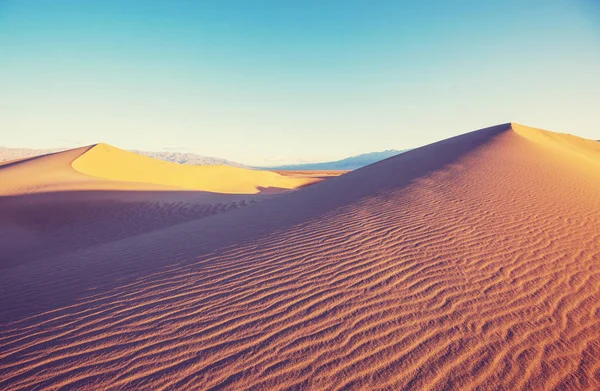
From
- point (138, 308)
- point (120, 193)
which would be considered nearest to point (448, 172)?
point (138, 308)

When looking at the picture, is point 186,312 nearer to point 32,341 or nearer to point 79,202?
point 32,341

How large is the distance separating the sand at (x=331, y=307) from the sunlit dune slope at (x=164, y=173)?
14.2 meters

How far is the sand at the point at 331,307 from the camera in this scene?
8.82 ft

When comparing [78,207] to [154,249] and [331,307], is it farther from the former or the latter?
[331,307]

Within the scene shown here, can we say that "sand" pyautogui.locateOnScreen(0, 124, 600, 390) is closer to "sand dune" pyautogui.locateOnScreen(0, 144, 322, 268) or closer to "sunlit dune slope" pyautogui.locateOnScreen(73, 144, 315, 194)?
"sand dune" pyautogui.locateOnScreen(0, 144, 322, 268)

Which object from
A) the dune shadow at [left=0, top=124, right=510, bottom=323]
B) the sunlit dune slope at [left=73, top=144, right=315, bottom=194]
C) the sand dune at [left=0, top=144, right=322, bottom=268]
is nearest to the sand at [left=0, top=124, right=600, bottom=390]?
the dune shadow at [left=0, top=124, right=510, bottom=323]

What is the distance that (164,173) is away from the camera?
22359mm

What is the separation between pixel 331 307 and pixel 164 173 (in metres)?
21.8

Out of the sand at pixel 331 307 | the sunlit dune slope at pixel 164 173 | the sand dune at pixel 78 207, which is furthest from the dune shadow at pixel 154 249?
the sunlit dune slope at pixel 164 173

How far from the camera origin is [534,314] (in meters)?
3.37

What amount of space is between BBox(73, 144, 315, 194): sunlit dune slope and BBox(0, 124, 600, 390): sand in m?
14.2

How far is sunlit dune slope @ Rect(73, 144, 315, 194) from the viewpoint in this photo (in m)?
19.8

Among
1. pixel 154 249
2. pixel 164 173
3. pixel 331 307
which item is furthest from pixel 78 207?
pixel 331 307

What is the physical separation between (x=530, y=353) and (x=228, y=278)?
357 cm
